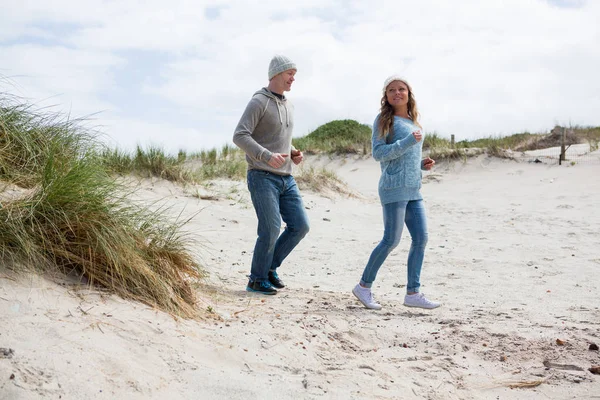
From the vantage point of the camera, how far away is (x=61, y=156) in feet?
15.1

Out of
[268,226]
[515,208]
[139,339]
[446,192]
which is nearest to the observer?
[139,339]

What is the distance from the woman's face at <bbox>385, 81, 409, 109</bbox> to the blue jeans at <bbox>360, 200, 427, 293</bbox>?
32.3 inches

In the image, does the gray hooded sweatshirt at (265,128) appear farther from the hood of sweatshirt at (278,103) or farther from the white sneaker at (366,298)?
the white sneaker at (366,298)

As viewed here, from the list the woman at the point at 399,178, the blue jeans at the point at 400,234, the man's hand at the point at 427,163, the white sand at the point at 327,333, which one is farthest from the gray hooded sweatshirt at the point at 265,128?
the man's hand at the point at 427,163

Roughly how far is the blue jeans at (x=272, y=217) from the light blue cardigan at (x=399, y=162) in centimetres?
82

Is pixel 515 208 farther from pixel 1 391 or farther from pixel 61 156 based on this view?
pixel 1 391

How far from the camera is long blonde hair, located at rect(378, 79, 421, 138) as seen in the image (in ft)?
15.8

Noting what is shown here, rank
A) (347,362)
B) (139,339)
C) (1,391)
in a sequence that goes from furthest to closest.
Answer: (347,362), (139,339), (1,391)

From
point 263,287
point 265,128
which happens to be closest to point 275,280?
point 263,287

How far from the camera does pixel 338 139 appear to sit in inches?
801

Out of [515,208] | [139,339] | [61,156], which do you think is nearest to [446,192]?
[515,208]

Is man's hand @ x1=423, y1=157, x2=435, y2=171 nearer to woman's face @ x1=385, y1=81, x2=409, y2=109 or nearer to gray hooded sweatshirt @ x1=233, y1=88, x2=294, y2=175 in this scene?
woman's face @ x1=385, y1=81, x2=409, y2=109

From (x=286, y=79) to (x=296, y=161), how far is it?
706 mm

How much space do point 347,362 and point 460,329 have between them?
1.22 meters
